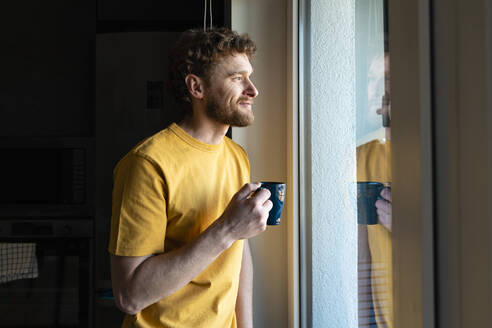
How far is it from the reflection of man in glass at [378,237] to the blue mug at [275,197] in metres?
0.25

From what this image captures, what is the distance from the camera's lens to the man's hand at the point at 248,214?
91 centimetres

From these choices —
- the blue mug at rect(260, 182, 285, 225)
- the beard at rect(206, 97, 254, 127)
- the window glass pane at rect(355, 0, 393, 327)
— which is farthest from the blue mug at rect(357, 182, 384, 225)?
the beard at rect(206, 97, 254, 127)

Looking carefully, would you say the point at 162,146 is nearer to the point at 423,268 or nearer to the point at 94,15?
the point at 423,268

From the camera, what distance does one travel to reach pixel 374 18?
57 cm

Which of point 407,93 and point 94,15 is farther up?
point 94,15

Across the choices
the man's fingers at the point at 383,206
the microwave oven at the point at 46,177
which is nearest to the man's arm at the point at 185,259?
the man's fingers at the point at 383,206

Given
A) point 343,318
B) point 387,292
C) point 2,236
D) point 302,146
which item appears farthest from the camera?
point 2,236

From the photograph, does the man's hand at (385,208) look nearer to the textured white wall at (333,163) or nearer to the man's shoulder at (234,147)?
the textured white wall at (333,163)

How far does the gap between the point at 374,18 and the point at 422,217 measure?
333mm

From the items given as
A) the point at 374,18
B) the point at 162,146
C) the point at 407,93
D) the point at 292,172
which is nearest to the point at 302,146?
the point at 292,172

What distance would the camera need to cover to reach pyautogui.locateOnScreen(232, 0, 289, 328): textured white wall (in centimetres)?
125

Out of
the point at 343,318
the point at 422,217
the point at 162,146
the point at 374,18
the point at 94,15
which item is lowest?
the point at 343,318

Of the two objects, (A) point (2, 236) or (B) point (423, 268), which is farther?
(A) point (2, 236)

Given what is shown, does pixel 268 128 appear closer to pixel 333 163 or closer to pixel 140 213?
pixel 333 163
